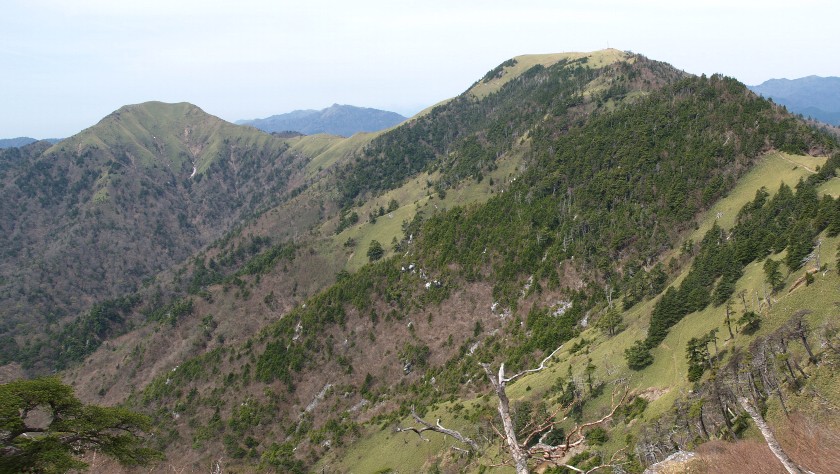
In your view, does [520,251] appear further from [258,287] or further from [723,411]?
[258,287]

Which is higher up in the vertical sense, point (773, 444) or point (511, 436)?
point (511, 436)

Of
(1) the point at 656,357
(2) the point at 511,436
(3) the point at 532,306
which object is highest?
(2) the point at 511,436

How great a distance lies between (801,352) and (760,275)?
21.4m

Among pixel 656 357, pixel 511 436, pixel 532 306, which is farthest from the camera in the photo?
pixel 532 306

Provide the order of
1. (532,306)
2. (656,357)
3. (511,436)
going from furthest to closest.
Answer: (532,306), (656,357), (511,436)

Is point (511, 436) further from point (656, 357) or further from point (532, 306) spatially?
point (532, 306)

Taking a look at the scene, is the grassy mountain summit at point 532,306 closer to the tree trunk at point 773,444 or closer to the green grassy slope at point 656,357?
the green grassy slope at point 656,357

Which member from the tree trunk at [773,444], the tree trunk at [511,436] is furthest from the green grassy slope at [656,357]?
the tree trunk at [773,444]

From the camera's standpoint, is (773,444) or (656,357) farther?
(656,357)

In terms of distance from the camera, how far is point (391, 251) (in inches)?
5733

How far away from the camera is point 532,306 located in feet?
315

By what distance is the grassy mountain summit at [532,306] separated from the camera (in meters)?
51.3

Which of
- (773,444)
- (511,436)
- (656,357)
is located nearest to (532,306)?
(656,357)

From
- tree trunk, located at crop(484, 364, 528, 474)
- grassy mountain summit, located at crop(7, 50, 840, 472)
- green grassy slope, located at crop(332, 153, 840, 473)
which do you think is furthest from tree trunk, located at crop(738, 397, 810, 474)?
grassy mountain summit, located at crop(7, 50, 840, 472)
